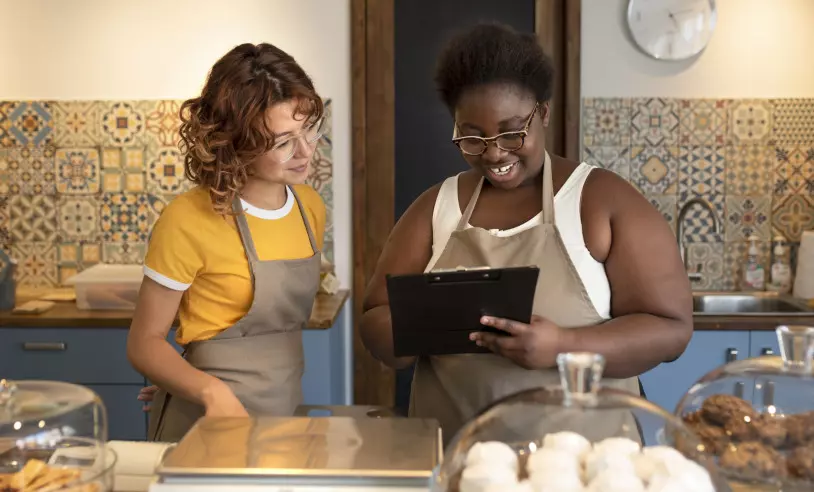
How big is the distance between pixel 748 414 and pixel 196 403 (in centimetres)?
104

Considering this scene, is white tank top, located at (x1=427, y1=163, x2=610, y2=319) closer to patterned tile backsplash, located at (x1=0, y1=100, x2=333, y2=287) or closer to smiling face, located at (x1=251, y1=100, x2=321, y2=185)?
smiling face, located at (x1=251, y1=100, x2=321, y2=185)

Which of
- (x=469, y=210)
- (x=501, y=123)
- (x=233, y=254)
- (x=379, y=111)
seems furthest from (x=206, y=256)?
(x=379, y=111)

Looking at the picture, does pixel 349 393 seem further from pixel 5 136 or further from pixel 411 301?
pixel 411 301

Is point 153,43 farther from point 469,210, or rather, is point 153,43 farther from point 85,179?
point 469,210

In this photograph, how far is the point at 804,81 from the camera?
3635 mm

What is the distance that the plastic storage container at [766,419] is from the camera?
1.08 metres

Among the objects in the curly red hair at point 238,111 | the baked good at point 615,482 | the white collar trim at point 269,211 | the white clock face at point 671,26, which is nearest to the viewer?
the baked good at point 615,482


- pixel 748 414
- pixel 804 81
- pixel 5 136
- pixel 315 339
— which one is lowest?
pixel 315 339

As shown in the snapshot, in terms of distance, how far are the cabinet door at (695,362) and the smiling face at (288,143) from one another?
1.83 meters

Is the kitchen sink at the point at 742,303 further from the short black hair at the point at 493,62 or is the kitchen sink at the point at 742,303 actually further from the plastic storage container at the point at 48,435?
the plastic storage container at the point at 48,435

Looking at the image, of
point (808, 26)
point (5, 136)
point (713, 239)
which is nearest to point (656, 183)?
point (713, 239)

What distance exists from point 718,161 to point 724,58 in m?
0.42

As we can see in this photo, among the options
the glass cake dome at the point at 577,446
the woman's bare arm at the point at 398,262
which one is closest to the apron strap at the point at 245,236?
the woman's bare arm at the point at 398,262

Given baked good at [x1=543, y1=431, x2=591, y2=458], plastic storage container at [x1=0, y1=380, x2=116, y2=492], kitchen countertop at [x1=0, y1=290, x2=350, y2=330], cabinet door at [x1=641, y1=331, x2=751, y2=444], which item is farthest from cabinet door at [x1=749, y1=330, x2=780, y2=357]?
plastic storage container at [x1=0, y1=380, x2=116, y2=492]
